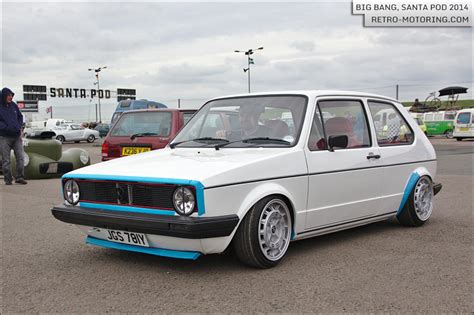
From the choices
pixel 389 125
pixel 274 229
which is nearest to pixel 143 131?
pixel 389 125

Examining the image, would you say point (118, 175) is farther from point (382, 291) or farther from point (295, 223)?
point (382, 291)

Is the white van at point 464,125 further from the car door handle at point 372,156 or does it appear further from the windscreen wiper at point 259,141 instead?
the windscreen wiper at point 259,141

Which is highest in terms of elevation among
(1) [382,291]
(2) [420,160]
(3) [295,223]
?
(2) [420,160]

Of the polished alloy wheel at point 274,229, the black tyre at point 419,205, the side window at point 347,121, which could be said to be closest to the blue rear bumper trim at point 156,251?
the polished alloy wheel at point 274,229

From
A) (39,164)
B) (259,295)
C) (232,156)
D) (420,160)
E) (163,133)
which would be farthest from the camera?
Answer: (39,164)

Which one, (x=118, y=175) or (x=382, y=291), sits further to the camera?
(x=118, y=175)

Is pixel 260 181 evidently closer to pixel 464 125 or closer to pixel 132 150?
pixel 132 150

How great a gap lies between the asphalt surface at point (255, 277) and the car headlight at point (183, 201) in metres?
0.58

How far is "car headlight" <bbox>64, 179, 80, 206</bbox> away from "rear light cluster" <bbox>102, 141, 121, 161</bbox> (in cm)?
508

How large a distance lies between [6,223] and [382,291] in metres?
4.92

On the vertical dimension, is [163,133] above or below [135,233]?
above

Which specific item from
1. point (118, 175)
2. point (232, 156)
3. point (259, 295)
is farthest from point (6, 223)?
point (259, 295)

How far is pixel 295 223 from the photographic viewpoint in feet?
15.5

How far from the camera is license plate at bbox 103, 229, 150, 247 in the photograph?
168 inches
